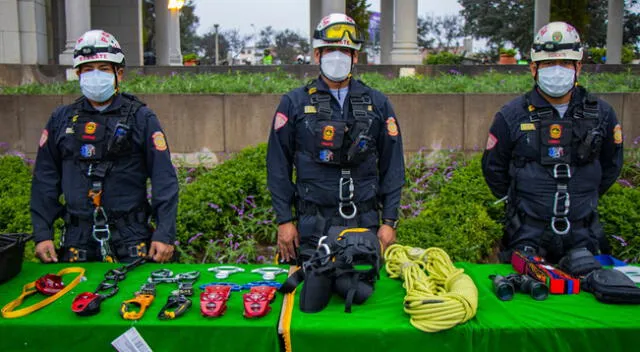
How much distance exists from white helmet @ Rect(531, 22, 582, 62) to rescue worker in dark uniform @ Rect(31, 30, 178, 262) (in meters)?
2.60

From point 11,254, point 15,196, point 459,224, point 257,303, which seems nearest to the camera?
point 257,303

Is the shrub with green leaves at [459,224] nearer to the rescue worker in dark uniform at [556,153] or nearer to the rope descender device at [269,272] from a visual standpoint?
the rescue worker in dark uniform at [556,153]

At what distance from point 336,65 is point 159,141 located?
1.26 metres

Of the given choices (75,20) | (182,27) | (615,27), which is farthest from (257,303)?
(182,27)

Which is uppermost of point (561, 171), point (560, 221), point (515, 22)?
point (515, 22)

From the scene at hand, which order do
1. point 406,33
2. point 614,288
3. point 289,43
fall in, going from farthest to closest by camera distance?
1. point 289,43
2. point 406,33
3. point 614,288

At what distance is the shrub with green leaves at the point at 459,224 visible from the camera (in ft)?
18.7

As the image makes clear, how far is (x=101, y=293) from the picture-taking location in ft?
9.71

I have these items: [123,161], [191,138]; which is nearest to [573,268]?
[123,161]

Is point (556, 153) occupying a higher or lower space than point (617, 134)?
lower

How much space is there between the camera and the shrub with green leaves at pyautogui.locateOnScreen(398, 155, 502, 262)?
18.7ft

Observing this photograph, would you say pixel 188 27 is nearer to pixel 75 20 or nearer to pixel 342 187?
pixel 75 20

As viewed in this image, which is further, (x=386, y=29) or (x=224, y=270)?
(x=386, y=29)

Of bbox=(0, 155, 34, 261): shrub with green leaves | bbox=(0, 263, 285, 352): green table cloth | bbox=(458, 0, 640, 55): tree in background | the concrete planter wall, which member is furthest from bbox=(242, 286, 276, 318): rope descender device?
bbox=(458, 0, 640, 55): tree in background
